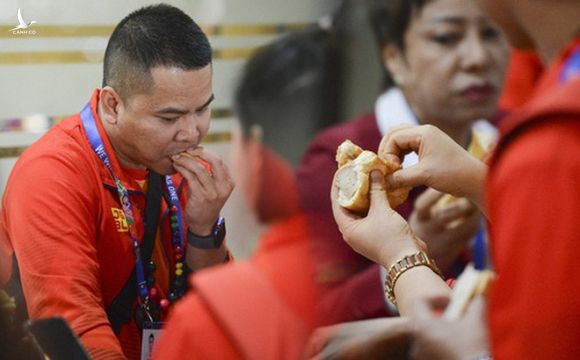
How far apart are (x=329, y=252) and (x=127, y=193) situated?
0.33 m

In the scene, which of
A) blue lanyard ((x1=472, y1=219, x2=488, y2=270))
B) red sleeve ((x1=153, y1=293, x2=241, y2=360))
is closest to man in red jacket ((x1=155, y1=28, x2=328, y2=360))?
red sleeve ((x1=153, y1=293, x2=241, y2=360))

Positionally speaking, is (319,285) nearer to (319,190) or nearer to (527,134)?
(319,190)

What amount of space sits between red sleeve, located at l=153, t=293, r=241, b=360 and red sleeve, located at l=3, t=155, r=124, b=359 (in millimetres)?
132

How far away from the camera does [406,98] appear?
1.82m

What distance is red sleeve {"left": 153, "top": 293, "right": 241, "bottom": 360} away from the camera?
5.38 feet

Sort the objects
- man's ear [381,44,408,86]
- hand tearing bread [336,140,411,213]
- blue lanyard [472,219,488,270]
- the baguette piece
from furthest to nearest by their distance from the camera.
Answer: blue lanyard [472,219,488,270] < man's ear [381,44,408,86] < hand tearing bread [336,140,411,213] < the baguette piece

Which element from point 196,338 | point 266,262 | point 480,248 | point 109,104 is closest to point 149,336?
point 196,338

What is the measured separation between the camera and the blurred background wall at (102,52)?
65.5 inches

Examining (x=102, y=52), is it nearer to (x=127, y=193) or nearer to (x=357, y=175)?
(x=127, y=193)

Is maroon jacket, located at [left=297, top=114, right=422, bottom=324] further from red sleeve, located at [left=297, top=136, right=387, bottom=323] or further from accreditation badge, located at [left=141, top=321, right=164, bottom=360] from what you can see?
accreditation badge, located at [left=141, top=321, right=164, bottom=360]

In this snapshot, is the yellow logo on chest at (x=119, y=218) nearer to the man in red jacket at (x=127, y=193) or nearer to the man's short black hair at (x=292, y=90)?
the man in red jacket at (x=127, y=193)

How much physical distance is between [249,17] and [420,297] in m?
0.51

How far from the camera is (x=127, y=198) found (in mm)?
1732

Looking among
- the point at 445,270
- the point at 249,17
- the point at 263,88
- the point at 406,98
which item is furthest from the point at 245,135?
the point at 445,270
